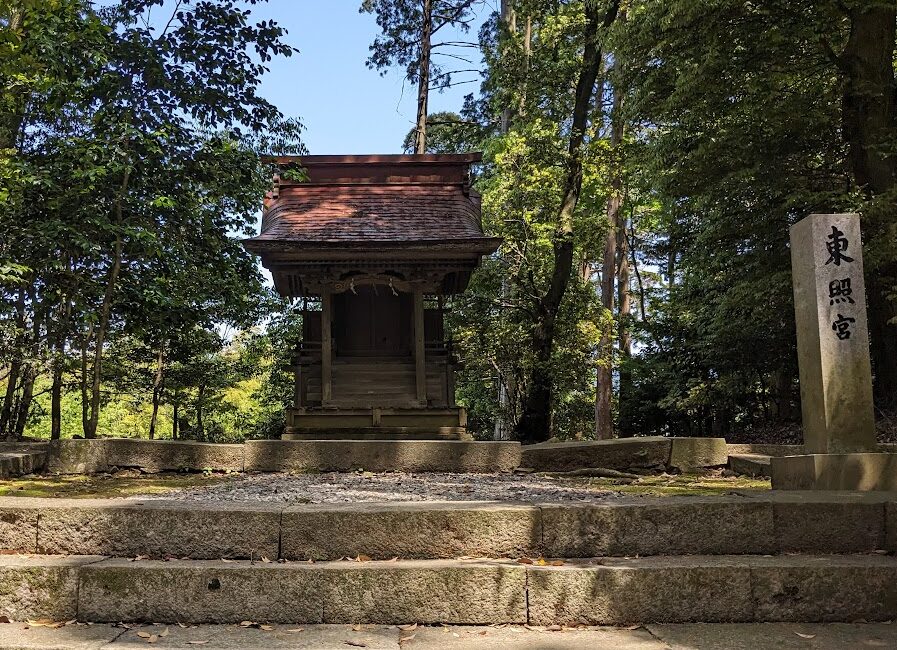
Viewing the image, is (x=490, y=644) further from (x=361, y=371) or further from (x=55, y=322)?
(x=55, y=322)

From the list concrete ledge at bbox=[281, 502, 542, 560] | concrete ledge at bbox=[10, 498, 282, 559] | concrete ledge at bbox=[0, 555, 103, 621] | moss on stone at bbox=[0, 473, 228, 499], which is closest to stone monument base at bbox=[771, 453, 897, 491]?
concrete ledge at bbox=[281, 502, 542, 560]

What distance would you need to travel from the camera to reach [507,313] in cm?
1444

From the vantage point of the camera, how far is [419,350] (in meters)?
10.4

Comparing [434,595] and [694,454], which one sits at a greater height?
[694,454]

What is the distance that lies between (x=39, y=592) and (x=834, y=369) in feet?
18.9

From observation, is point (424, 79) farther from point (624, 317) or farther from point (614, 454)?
point (614, 454)

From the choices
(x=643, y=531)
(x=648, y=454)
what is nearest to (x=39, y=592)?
(x=643, y=531)

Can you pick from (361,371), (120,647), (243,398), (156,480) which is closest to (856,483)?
(120,647)

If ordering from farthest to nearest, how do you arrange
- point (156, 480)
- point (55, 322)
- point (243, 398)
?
1. point (243, 398)
2. point (55, 322)
3. point (156, 480)

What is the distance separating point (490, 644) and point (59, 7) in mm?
9010

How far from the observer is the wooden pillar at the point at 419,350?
10336 millimetres

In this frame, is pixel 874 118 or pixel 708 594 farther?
pixel 874 118

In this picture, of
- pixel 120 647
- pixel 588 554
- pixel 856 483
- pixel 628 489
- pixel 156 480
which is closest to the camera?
pixel 120 647

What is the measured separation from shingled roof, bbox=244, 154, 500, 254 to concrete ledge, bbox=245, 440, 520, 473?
3113mm
